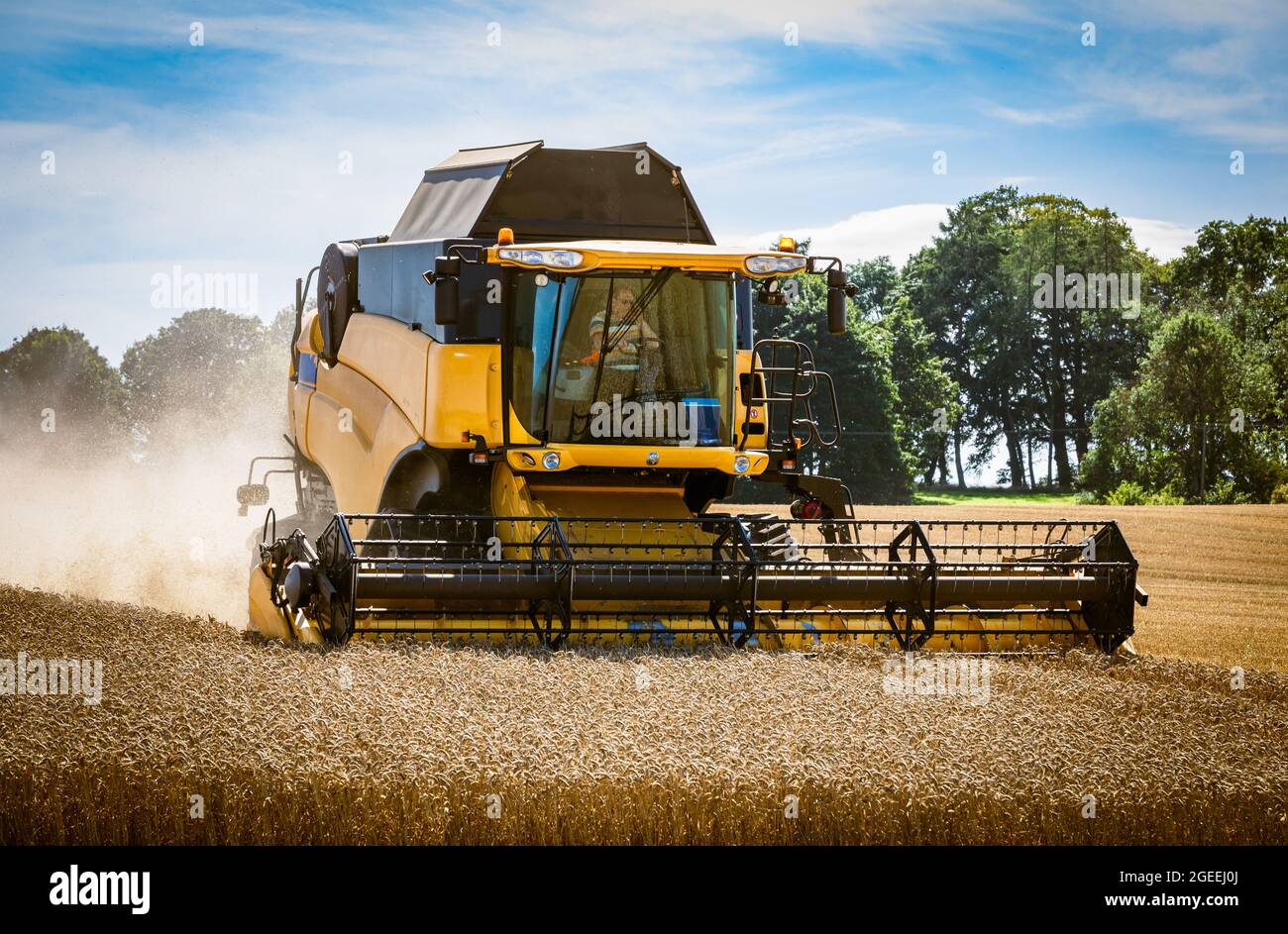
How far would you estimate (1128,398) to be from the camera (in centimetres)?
4544

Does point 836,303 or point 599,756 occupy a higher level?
point 836,303

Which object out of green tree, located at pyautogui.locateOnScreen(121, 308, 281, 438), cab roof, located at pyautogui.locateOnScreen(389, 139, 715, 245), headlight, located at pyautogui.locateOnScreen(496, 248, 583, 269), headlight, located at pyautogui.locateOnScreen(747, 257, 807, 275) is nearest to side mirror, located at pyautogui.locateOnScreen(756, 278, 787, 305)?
headlight, located at pyautogui.locateOnScreen(747, 257, 807, 275)

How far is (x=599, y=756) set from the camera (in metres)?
5.33

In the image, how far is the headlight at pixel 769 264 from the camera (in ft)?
26.9

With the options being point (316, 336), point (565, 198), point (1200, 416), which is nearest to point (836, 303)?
point (565, 198)

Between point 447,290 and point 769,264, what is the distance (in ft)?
6.15

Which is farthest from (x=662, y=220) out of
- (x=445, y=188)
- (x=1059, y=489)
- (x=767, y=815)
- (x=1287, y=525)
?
(x=1059, y=489)

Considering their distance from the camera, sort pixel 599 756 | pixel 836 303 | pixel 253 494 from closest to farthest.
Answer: pixel 599 756, pixel 836 303, pixel 253 494


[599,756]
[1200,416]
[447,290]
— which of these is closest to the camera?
[599,756]

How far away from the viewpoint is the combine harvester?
7.57m

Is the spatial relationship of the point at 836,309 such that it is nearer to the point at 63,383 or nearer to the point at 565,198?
the point at 565,198

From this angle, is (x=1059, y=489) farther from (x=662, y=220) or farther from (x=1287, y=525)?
(x=662, y=220)

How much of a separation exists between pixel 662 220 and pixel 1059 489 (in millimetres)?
48748

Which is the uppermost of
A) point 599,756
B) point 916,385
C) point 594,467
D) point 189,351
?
point 189,351
